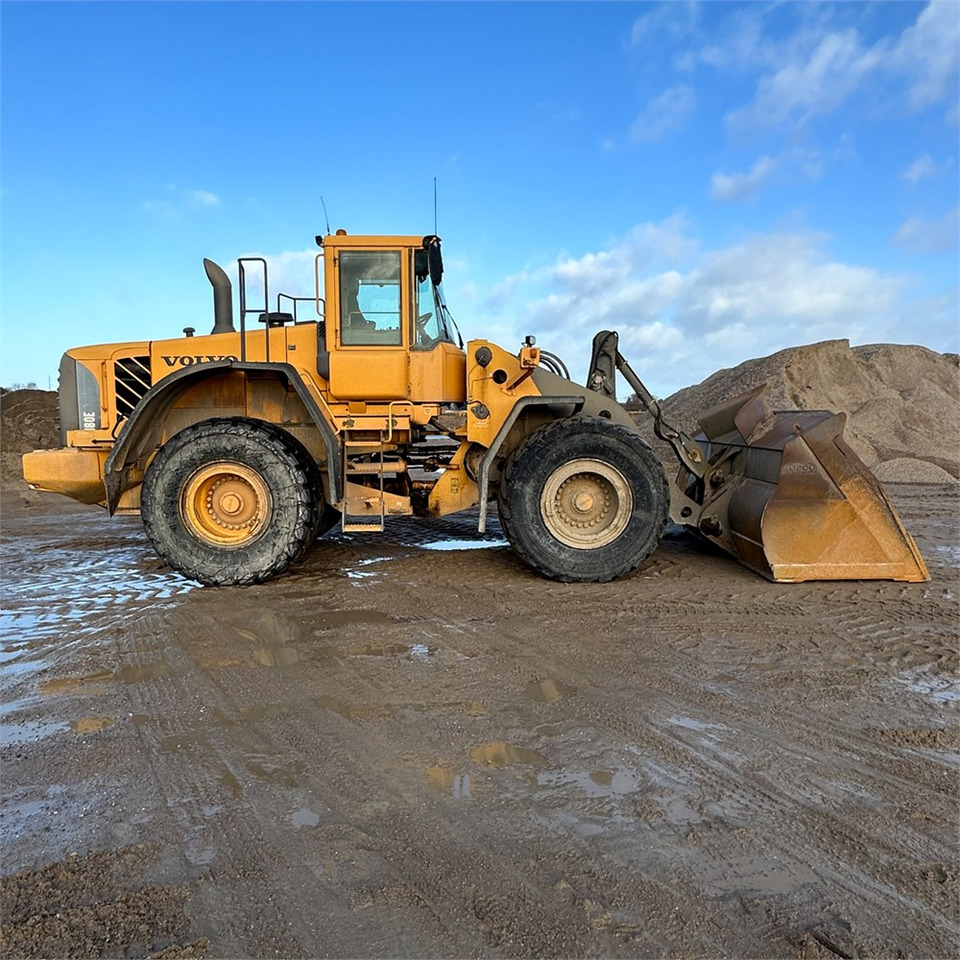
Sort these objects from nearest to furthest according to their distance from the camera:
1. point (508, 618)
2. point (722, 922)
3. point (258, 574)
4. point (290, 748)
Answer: point (722, 922) → point (290, 748) → point (508, 618) → point (258, 574)

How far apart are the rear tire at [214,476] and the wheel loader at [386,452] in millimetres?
13

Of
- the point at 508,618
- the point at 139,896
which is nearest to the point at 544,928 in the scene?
the point at 139,896

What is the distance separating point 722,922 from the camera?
202 centimetres

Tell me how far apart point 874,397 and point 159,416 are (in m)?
15.8

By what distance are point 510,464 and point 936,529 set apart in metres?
5.63

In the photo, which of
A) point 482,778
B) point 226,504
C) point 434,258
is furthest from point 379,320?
point 482,778

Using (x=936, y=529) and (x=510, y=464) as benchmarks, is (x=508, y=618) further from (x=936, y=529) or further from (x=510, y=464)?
(x=936, y=529)

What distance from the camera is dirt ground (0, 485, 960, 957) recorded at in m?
2.03

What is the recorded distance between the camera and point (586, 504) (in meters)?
6.21

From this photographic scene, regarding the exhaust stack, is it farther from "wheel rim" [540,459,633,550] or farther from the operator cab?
"wheel rim" [540,459,633,550]

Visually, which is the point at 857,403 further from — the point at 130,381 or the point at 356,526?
the point at 130,381

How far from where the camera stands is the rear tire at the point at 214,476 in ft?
19.3

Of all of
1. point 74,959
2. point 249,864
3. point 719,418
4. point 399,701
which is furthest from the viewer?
point 719,418

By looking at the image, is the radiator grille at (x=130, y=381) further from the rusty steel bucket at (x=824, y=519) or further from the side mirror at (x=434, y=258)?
the rusty steel bucket at (x=824, y=519)
